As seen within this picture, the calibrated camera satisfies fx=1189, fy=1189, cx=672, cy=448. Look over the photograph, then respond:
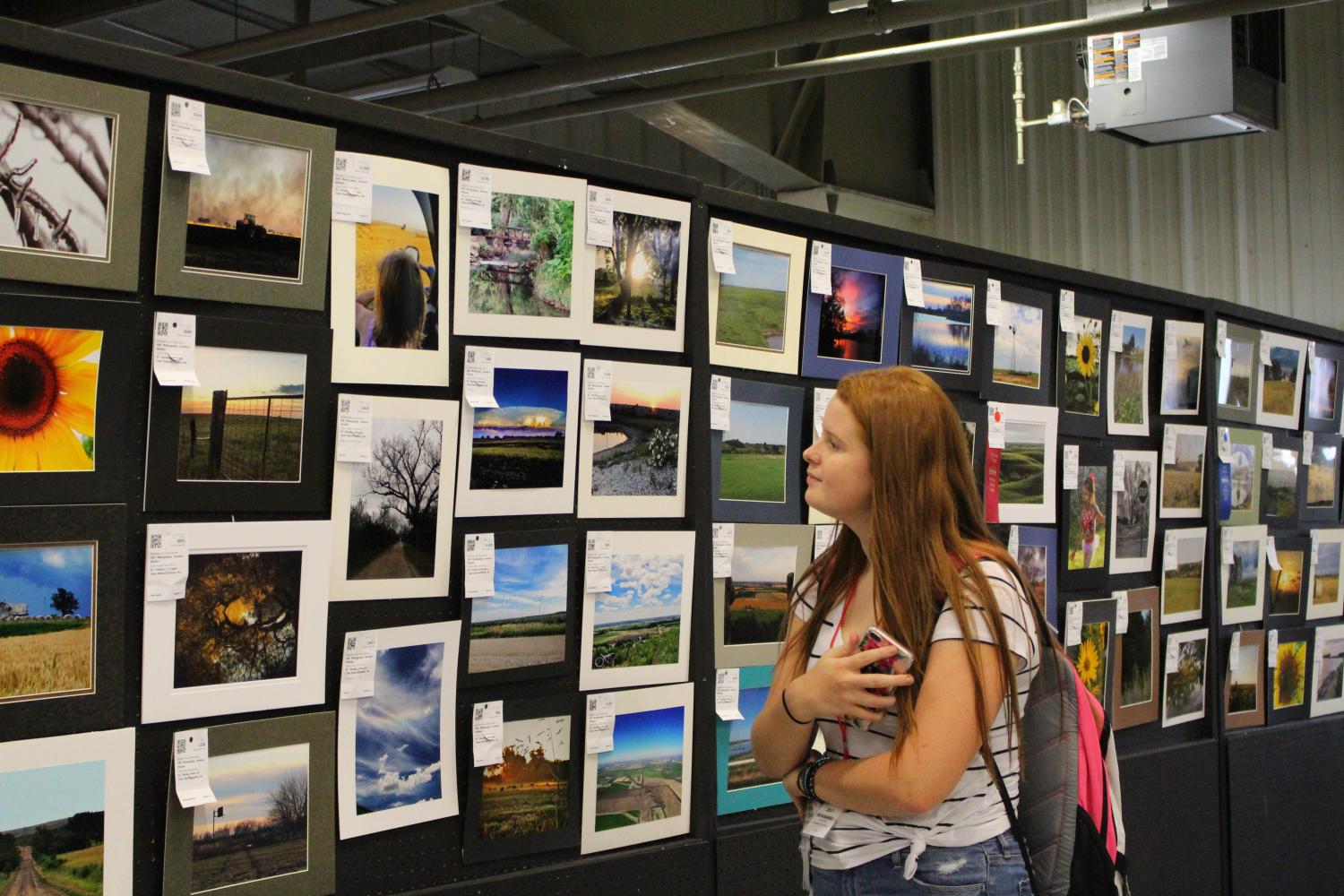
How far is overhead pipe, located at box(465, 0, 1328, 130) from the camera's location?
14.7ft

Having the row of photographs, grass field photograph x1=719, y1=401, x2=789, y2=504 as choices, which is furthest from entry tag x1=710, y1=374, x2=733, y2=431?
the row of photographs

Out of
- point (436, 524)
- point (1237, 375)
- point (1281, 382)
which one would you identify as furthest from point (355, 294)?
point (1281, 382)

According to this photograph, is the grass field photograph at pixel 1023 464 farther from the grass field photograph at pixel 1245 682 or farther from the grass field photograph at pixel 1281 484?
the grass field photograph at pixel 1281 484

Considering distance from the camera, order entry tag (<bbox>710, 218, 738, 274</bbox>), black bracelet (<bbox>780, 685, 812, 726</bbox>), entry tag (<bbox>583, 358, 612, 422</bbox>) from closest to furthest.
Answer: black bracelet (<bbox>780, 685, 812, 726</bbox>), entry tag (<bbox>583, 358, 612, 422</bbox>), entry tag (<bbox>710, 218, 738, 274</bbox>)

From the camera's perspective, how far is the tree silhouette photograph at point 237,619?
1913mm

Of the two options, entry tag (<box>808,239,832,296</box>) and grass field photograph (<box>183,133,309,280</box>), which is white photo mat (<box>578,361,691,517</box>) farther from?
grass field photograph (<box>183,133,309,280</box>)

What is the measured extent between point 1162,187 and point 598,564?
251 inches

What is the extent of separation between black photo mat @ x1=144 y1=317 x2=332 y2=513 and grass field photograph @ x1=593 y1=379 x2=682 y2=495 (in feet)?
1.99

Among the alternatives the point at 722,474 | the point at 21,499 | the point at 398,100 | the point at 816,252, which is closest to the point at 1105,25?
the point at 816,252

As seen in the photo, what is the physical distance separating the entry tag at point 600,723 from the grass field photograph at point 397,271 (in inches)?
32.0

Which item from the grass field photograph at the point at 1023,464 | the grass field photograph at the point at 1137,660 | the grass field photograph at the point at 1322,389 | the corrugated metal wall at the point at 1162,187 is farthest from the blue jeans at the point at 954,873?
the corrugated metal wall at the point at 1162,187

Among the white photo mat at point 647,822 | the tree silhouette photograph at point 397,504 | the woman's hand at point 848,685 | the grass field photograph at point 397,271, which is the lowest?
the white photo mat at point 647,822

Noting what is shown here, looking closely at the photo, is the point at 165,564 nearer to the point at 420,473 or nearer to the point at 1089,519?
the point at 420,473

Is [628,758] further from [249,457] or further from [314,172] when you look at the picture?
[314,172]
